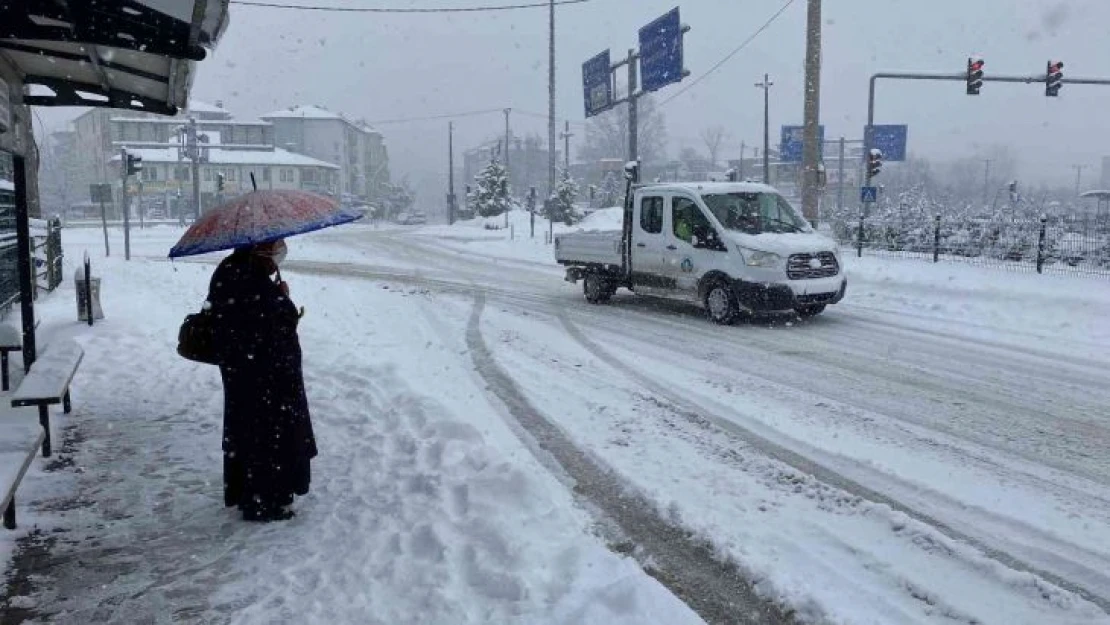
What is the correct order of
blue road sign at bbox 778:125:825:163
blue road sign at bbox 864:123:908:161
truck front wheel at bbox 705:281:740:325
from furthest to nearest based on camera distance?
blue road sign at bbox 778:125:825:163 < blue road sign at bbox 864:123:908:161 < truck front wheel at bbox 705:281:740:325

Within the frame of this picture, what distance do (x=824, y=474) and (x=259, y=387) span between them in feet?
11.9

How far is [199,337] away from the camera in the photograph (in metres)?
4.76

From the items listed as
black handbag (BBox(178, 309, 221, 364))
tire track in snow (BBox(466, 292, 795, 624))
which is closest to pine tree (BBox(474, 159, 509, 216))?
tire track in snow (BBox(466, 292, 795, 624))

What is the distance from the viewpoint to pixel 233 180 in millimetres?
87812

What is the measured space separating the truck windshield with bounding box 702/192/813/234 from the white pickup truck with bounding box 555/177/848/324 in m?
0.02

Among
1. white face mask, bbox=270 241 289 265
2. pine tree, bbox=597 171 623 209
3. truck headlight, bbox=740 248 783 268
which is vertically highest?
pine tree, bbox=597 171 623 209

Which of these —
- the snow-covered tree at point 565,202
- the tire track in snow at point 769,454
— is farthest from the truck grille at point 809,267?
the snow-covered tree at point 565,202

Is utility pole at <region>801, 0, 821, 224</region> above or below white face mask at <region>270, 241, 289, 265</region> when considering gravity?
above

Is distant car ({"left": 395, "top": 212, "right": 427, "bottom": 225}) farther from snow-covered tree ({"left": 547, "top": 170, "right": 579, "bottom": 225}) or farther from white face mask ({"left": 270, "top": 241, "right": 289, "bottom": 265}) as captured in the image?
white face mask ({"left": 270, "top": 241, "right": 289, "bottom": 265})

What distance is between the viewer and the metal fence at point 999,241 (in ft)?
59.0

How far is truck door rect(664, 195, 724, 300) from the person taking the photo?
12664 mm

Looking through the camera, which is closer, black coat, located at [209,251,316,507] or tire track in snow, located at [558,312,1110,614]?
tire track in snow, located at [558,312,1110,614]

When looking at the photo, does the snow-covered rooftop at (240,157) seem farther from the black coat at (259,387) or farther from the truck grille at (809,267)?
the black coat at (259,387)

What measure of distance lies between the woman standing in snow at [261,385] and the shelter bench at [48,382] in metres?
1.38
